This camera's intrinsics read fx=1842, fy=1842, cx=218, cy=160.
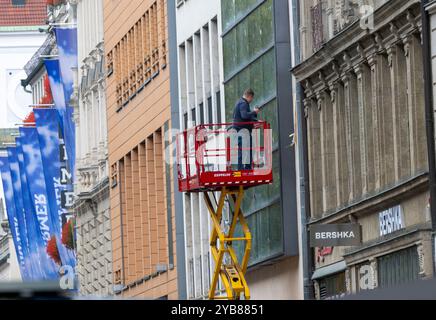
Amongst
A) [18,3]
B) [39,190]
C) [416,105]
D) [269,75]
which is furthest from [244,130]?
[18,3]

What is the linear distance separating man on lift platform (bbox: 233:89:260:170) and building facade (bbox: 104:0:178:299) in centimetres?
1531

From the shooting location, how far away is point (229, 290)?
35.9m

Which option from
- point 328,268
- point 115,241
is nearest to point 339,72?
point 328,268

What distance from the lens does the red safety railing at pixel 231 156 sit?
3419 cm

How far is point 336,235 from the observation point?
A: 26016 millimetres

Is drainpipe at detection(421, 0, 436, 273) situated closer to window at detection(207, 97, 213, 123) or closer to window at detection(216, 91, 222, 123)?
window at detection(216, 91, 222, 123)

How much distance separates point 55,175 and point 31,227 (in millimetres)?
3903

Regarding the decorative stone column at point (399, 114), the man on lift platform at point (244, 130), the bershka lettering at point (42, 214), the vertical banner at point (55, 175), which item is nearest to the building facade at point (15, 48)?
the vertical banner at point (55, 175)

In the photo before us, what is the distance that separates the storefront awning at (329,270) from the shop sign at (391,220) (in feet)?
9.01

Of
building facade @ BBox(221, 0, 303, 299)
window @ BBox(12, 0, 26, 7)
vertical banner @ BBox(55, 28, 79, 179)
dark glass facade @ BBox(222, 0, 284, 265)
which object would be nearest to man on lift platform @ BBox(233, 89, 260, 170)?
building facade @ BBox(221, 0, 303, 299)

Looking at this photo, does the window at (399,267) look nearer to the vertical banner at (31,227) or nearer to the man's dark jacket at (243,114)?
the man's dark jacket at (243,114)

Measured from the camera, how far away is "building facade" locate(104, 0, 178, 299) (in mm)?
51531
